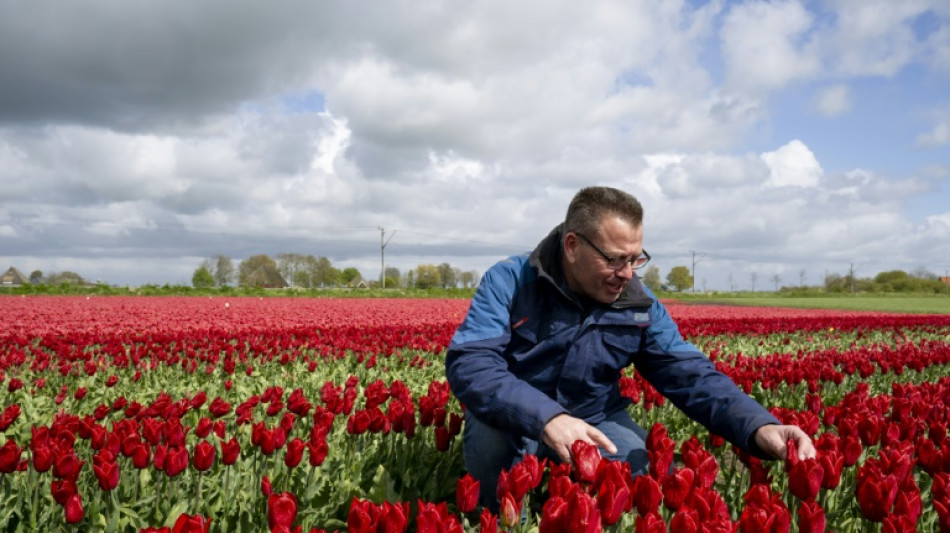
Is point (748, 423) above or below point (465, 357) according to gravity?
below

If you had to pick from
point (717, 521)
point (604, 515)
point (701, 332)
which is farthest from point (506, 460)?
point (701, 332)

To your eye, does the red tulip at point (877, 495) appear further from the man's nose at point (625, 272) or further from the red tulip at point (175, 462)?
the red tulip at point (175, 462)

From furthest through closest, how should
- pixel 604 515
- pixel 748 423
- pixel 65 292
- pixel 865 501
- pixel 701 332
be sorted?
pixel 65 292
pixel 701 332
pixel 748 423
pixel 865 501
pixel 604 515

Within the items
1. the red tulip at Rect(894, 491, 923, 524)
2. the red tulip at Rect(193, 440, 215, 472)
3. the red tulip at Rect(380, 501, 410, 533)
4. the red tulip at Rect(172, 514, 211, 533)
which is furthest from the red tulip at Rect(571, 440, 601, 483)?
the red tulip at Rect(193, 440, 215, 472)

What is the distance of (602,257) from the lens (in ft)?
11.8

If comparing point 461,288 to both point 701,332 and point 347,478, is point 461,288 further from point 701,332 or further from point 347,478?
point 347,478

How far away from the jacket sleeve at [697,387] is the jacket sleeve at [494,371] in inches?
35.2

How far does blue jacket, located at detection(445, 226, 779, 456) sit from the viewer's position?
3680 millimetres

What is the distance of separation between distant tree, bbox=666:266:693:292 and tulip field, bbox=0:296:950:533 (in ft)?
412

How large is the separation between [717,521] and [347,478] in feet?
8.06

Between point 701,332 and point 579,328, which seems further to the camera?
point 701,332

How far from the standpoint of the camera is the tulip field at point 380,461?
2.27 meters

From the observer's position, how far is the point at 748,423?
330 centimetres

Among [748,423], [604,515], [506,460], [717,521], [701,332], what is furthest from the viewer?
[701,332]
